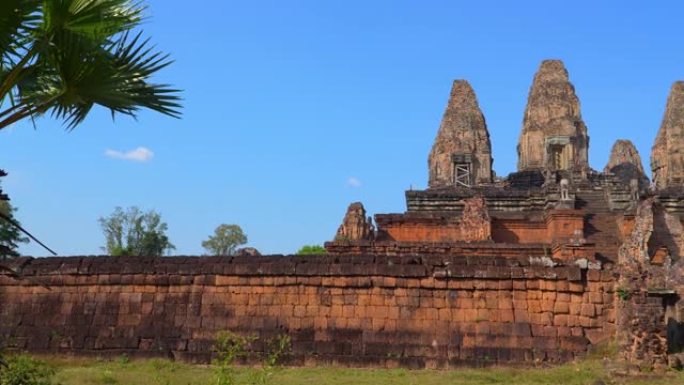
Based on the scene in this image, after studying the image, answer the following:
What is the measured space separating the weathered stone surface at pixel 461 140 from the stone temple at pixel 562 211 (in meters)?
0.06

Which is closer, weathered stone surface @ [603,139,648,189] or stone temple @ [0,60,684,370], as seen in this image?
stone temple @ [0,60,684,370]

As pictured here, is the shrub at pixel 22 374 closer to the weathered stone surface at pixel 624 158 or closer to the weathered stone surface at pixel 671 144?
the weathered stone surface at pixel 671 144

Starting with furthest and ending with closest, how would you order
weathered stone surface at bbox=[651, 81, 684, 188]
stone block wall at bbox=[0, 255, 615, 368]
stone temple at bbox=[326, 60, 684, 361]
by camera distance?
weathered stone surface at bbox=[651, 81, 684, 188], stone block wall at bbox=[0, 255, 615, 368], stone temple at bbox=[326, 60, 684, 361]

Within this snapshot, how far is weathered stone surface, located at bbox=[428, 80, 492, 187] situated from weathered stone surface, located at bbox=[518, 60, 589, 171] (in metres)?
1.80

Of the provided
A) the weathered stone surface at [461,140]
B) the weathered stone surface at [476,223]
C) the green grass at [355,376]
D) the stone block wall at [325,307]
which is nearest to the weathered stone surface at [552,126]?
the weathered stone surface at [461,140]

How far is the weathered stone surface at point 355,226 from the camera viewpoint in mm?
19250

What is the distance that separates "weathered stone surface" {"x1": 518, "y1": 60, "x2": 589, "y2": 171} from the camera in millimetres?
33719

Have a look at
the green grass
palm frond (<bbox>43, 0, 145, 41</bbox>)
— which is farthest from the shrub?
palm frond (<bbox>43, 0, 145, 41</bbox>)

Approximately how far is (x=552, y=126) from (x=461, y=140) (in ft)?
13.3

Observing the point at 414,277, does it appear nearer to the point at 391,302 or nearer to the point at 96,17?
the point at 391,302

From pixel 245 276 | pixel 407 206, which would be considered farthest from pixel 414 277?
pixel 407 206

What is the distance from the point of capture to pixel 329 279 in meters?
11.2

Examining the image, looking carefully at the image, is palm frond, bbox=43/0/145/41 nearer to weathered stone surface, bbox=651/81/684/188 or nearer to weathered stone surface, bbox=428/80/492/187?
weathered stone surface, bbox=428/80/492/187

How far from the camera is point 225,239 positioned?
66625 mm
